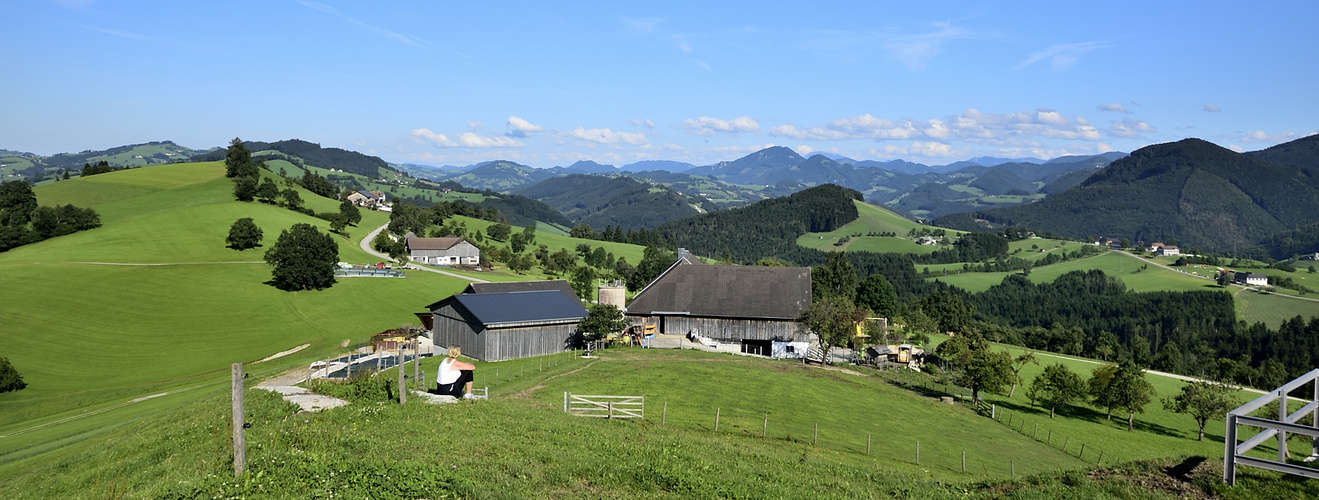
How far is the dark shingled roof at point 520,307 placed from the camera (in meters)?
45.9

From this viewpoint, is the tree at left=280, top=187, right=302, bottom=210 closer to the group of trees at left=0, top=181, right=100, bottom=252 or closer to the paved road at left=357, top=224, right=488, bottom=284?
the paved road at left=357, top=224, right=488, bottom=284

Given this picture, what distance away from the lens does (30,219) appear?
87.6 m

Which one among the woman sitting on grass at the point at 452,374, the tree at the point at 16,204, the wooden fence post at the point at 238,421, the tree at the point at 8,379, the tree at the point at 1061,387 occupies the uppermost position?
the tree at the point at 16,204

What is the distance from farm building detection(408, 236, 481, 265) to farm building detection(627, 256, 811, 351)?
6512 cm

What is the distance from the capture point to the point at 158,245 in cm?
8325

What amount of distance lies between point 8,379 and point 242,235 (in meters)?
52.2

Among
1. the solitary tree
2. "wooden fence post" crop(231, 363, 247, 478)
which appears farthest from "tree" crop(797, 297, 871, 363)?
"wooden fence post" crop(231, 363, 247, 478)

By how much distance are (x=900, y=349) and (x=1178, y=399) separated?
840 inches

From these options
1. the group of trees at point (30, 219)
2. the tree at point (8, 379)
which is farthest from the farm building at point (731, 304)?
the group of trees at point (30, 219)

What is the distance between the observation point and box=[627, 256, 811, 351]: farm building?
2249 inches

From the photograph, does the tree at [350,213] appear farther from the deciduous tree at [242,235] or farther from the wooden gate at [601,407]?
the wooden gate at [601,407]

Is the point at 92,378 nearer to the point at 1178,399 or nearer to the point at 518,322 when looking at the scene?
the point at 518,322

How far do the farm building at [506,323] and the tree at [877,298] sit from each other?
48.2 metres

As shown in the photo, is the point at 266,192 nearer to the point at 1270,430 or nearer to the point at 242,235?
the point at 242,235
